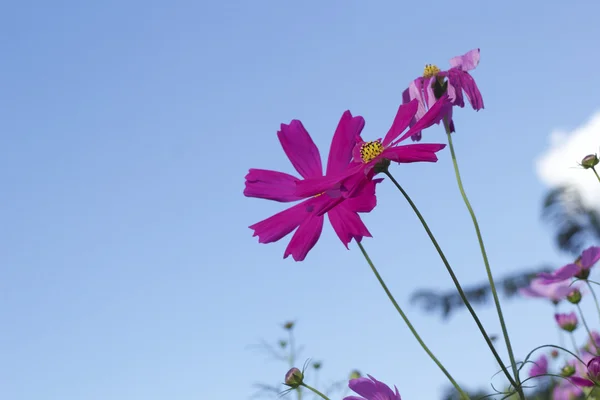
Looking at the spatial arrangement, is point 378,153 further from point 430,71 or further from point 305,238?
point 430,71

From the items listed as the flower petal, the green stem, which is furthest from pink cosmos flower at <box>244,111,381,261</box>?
the flower petal

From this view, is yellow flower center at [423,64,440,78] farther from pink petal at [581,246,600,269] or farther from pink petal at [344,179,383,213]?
pink petal at [581,246,600,269]

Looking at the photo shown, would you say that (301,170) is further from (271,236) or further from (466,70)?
(466,70)

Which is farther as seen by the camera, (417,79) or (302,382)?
(417,79)

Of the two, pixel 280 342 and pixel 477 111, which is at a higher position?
pixel 280 342

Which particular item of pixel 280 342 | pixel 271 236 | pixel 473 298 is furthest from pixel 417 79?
pixel 473 298

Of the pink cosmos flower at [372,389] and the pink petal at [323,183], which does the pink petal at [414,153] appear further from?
the pink cosmos flower at [372,389]

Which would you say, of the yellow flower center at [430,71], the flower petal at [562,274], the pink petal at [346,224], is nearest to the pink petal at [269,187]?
the pink petal at [346,224]
